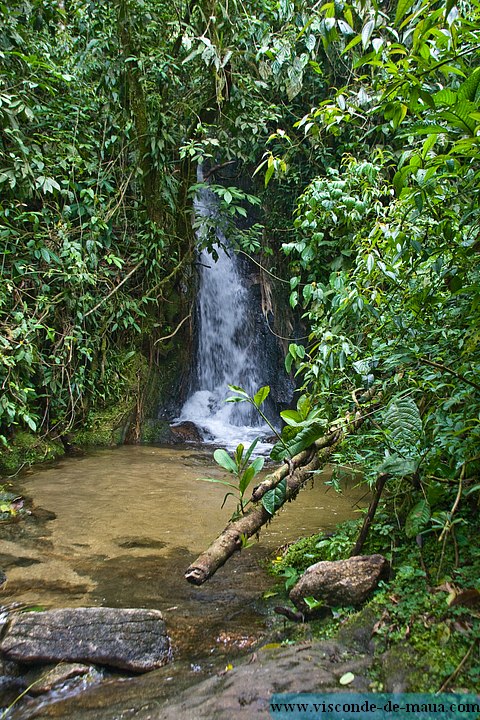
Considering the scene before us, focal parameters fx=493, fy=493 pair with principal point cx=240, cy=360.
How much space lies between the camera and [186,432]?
7445mm

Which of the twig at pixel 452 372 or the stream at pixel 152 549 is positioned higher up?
the twig at pixel 452 372

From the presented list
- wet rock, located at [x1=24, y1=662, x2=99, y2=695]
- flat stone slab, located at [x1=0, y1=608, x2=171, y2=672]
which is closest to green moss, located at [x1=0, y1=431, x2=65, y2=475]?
flat stone slab, located at [x1=0, y1=608, x2=171, y2=672]

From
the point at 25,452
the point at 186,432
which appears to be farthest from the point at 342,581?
the point at 186,432

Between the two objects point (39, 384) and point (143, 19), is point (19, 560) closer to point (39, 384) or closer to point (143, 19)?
point (39, 384)

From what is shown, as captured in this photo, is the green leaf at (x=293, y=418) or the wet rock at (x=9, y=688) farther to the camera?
the green leaf at (x=293, y=418)

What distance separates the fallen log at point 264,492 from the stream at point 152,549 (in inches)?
14.6

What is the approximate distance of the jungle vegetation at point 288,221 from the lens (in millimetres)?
1859

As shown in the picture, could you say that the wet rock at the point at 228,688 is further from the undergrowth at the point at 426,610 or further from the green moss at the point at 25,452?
the green moss at the point at 25,452

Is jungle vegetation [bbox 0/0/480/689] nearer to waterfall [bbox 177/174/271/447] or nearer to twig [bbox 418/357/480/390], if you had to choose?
twig [bbox 418/357/480/390]

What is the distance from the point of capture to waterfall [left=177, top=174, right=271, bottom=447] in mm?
8195

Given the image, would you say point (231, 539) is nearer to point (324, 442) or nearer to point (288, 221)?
point (324, 442)

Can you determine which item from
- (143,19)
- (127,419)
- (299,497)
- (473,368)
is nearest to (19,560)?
(299,497)

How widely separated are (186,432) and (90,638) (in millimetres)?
5491

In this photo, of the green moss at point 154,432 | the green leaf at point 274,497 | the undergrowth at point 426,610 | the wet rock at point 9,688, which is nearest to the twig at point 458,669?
the undergrowth at point 426,610
